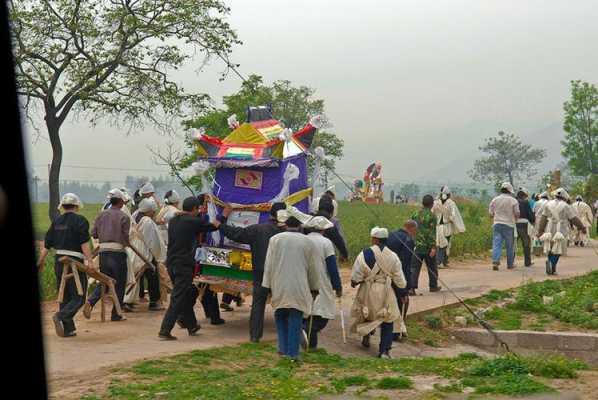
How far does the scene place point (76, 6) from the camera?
86.6ft

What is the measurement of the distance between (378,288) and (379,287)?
18mm

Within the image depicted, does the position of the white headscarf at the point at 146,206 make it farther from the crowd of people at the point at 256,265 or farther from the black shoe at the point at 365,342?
the black shoe at the point at 365,342

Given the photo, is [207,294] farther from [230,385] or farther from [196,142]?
[230,385]

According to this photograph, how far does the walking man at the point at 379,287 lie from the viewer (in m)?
11.6

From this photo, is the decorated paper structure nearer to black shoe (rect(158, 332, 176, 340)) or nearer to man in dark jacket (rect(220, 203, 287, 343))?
man in dark jacket (rect(220, 203, 287, 343))

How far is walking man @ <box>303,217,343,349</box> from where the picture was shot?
1103 centimetres

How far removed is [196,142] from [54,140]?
51.1ft

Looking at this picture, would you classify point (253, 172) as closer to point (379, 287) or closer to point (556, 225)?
point (379, 287)

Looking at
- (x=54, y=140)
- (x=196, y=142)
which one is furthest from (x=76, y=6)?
(x=196, y=142)

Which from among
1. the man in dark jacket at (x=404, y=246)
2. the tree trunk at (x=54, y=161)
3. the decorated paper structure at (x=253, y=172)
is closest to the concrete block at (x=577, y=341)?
the man in dark jacket at (x=404, y=246)

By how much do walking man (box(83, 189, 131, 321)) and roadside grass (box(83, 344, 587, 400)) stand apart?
2.98 m

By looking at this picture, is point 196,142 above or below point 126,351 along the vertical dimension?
above

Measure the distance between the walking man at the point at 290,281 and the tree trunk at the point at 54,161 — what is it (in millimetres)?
17958

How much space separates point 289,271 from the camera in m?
10.6
